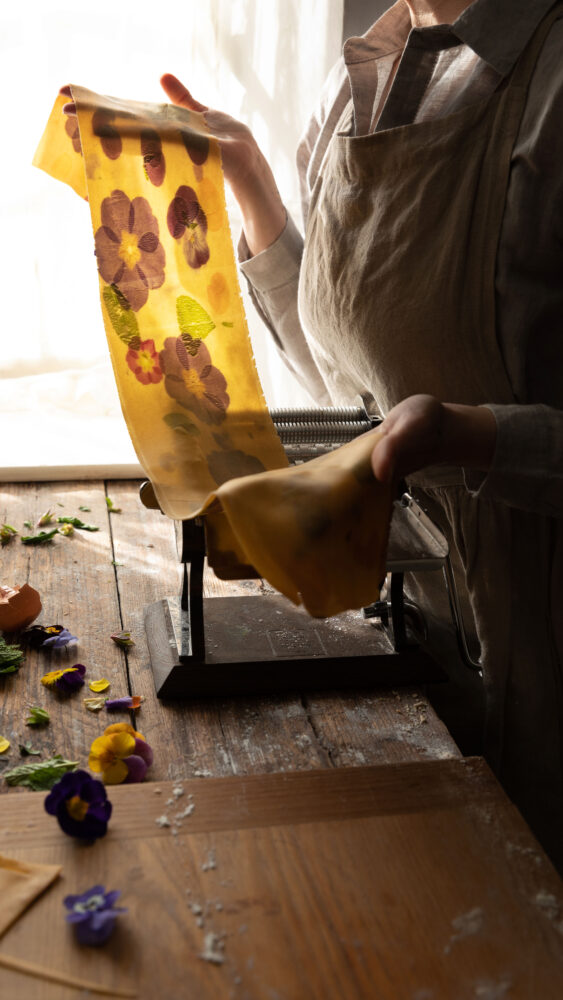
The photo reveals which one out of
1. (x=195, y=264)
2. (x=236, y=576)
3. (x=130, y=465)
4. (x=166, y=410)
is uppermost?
(x=195, y=264)

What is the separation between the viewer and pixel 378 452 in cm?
84

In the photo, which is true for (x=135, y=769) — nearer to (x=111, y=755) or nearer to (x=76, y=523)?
(x=111, y=755)

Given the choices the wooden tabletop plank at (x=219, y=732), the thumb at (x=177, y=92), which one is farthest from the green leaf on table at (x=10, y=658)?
the thumb at (x=177, y=92)

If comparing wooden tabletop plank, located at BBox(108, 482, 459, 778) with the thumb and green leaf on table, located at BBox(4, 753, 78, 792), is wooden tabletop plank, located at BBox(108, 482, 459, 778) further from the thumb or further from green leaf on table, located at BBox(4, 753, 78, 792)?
the thumb

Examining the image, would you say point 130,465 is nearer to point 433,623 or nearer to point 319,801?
point 433,623

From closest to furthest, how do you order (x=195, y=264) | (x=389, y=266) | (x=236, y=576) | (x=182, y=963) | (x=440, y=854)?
(x=182, y=963)
(x=440, y=854)
(x=236, y=576)
(x=389, y=266)
(x=195, y=264)

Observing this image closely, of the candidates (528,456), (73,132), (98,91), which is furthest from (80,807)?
(98,91)

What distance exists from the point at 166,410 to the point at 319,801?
0.56m

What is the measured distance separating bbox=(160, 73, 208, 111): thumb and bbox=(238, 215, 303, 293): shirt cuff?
22 centimetres

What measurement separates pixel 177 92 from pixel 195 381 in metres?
0.44

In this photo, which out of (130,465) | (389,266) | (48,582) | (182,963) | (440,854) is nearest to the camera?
(182,963)

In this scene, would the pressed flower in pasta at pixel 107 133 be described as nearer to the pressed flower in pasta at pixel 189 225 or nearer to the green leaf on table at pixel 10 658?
the pressed flower in pasta at pixel 189 225

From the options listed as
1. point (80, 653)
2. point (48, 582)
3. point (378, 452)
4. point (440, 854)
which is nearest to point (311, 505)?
point (378, 452)

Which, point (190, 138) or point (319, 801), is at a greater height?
point (190, 138)
